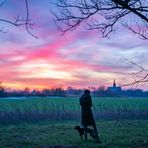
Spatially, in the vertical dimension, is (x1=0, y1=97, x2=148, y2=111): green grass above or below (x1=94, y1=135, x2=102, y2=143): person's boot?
above

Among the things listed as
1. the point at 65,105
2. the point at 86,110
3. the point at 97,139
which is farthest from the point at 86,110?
the point at 65,105

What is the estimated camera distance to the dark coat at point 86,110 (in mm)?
16328

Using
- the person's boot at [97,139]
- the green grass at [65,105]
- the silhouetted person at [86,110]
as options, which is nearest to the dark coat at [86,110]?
the silhouetted person at [86,110]

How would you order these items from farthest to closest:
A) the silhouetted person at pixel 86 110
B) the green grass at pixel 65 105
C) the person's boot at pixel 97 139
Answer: the green grass at pixel 65 105 < the person's boot at pixel 97 139 < the silhouetted person at pixel 86 110

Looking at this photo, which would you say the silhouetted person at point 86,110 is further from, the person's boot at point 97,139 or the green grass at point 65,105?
the green grass at point 65,105

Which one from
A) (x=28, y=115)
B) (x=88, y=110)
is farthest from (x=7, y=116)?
(x=88, y=110)

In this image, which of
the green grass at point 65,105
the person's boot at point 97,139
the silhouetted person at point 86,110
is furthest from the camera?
the green grass at point 65,105

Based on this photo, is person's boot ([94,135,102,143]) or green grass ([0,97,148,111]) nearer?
person's boot ([94,135,102,143])

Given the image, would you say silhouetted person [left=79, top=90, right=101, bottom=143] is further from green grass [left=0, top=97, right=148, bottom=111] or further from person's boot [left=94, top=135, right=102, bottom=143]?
green grass [left=0, top=97, right=148, bottom=111]

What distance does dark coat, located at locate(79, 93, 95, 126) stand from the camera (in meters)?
16.3

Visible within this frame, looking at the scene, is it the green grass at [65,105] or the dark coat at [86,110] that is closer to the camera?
the dark coat at [86,110]

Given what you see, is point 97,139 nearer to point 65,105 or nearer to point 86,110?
point 86,110

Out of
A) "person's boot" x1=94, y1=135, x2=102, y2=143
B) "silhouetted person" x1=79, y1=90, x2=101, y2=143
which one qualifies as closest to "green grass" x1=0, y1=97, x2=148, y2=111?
"person's boot" x1=94, y1=135, x2=102, y2=143

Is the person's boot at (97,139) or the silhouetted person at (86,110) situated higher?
the silhouetted person at (86,110)
